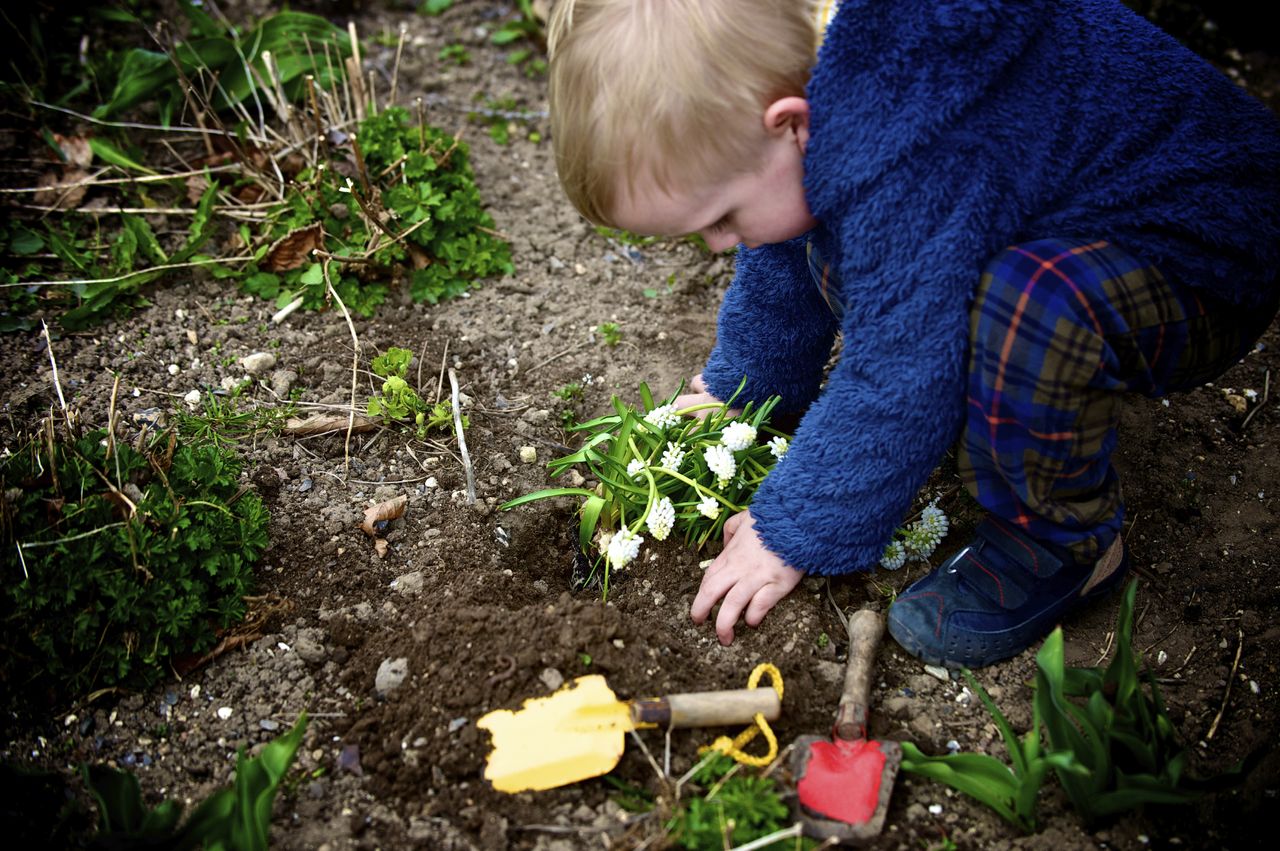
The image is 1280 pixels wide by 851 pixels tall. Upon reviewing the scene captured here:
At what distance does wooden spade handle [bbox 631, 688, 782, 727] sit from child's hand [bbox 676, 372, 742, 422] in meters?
0.86

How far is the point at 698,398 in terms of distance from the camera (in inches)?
105

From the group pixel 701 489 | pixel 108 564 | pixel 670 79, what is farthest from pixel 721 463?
pixel 108 564

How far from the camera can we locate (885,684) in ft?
6.92

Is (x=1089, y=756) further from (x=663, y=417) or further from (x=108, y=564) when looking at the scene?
(x=108, y=564)

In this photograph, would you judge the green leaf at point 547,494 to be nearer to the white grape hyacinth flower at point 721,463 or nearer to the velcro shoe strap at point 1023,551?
the white grape hyacinth flower at point 721,463

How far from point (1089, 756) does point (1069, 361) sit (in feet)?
2.38

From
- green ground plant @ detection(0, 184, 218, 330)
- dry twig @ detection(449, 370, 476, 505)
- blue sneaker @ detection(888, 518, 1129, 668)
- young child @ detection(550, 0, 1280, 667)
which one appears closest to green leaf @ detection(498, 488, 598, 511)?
dry twig @ detection(449, 370, 476, 505)

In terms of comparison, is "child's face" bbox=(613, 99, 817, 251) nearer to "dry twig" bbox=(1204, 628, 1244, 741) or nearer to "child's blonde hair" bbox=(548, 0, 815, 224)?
"child's blonde hair" bbox=(548, 0, 815, 224)

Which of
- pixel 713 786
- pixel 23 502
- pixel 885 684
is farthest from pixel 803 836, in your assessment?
pixel 23 502

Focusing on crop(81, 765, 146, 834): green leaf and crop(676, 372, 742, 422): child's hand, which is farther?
crop(676, 372, 742, 422): child's hand

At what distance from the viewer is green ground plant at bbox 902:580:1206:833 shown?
1.67 meters

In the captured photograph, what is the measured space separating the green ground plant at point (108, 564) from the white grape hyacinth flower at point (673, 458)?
1.00 meters

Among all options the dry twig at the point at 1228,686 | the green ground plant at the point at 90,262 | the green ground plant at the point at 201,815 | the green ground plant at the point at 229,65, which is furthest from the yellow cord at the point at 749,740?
the green ground plant at the point at 229,65

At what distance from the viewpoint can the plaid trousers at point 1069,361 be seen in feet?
5.69
